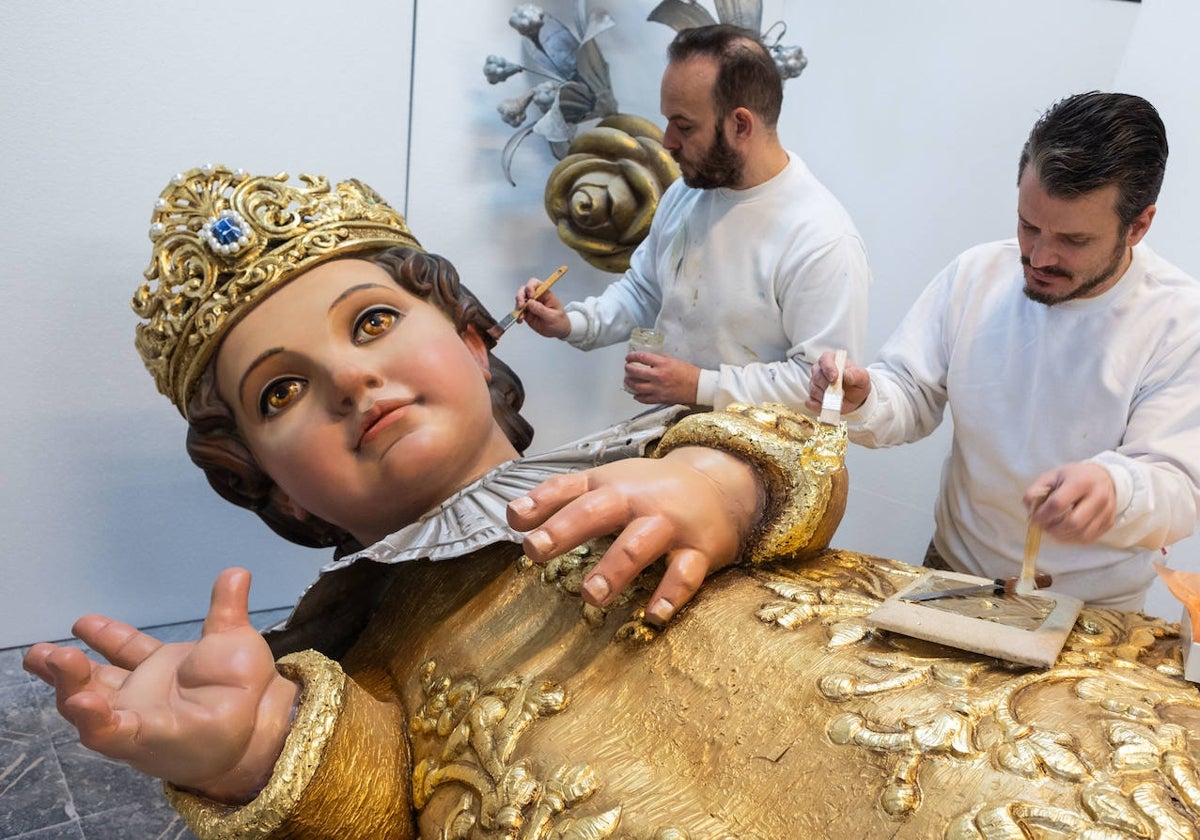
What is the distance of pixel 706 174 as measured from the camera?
2.12 m

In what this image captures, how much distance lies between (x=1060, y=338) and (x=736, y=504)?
670 mm

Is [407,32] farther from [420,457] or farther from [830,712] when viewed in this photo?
[830,712]

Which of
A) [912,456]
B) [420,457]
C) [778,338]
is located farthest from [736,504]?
[912,456]

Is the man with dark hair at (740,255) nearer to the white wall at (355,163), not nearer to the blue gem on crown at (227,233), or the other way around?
the white wall at (355,163)

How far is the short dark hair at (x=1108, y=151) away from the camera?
1450 mm

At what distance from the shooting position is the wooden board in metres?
1.07

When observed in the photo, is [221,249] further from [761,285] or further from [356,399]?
[761,285]

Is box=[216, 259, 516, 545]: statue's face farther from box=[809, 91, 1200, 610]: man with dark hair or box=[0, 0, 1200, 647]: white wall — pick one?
box=[0, 0, 1200, 647]: white wall

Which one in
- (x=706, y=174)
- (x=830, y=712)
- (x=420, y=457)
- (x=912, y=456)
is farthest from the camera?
(x=912, y=456)

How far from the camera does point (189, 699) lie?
110cm

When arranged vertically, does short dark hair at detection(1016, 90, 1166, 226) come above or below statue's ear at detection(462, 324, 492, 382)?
above

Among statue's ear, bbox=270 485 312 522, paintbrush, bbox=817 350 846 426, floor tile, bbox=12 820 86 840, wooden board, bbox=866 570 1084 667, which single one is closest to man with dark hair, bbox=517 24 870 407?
paintbrush, bbox=817 350 846 426

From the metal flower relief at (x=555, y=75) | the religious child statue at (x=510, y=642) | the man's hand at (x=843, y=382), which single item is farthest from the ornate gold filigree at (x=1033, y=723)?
the metal flower relief at (x=555, y=75)

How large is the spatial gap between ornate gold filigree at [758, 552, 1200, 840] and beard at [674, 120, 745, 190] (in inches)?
44.4
